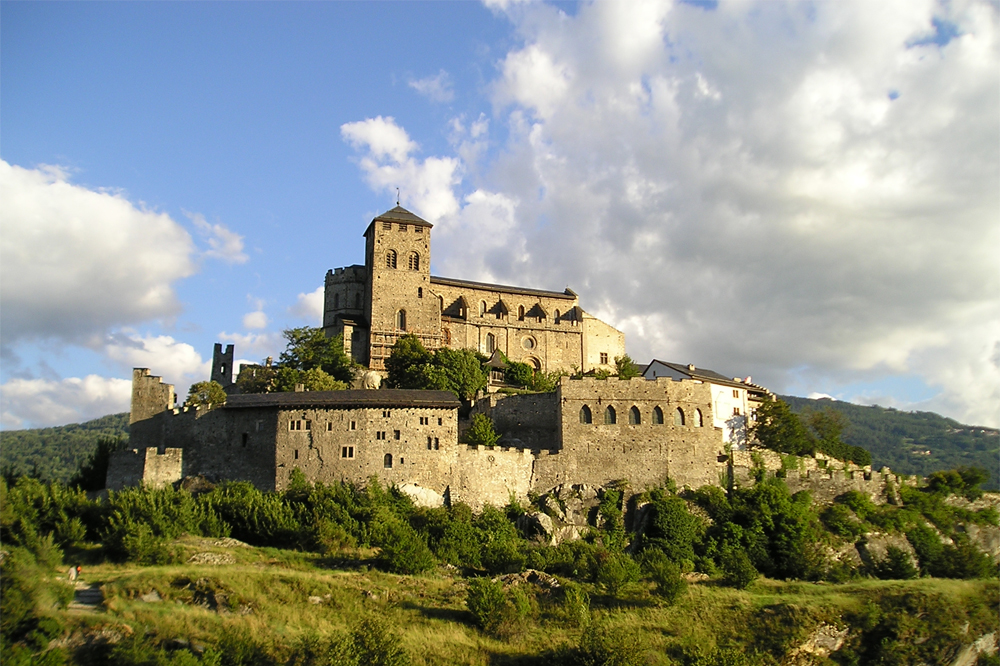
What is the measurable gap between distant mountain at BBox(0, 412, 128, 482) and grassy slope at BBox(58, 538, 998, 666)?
10488 centimetres

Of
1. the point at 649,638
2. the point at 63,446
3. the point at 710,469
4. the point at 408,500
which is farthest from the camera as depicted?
the point at 63,446

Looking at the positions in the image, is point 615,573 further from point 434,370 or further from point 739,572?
point 434,370

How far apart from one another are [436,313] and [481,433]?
90.5 feet

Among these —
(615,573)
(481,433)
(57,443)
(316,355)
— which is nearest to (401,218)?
(316,355)

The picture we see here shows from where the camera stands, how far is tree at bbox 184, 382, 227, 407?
56.0 meters

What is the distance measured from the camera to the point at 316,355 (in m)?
69.2

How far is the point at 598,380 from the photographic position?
5456 centimetres

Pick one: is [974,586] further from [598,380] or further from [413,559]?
[413,559]

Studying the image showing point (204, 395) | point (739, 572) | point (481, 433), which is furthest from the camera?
point (204, 395)

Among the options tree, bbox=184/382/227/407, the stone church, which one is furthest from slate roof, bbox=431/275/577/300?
tree, bbox=184/382/227/407

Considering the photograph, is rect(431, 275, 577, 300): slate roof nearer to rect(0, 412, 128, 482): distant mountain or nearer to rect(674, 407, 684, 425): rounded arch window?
rect(674, 407, 684, 425): rounded arch window

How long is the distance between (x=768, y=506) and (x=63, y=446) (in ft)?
509

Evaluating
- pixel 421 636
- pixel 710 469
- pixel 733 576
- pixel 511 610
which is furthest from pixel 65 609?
pixel 710 469

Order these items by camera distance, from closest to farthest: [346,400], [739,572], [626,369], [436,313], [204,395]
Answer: [739,572] < [346,400] < [204,395] < [626,369] < [436,313]
